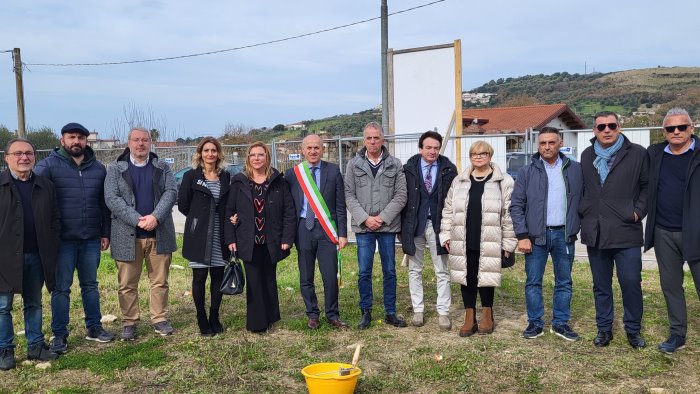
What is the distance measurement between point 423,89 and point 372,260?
517cm

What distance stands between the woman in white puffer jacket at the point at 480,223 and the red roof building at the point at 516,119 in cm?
2844

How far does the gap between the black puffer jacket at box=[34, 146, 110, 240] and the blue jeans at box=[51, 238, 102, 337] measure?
13 centimetres

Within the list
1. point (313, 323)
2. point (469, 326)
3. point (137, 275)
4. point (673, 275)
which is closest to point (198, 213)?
point (137, 275)

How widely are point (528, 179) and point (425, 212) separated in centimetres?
108

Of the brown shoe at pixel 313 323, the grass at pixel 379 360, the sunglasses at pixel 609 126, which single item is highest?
the sunglasses at pixel 609 126

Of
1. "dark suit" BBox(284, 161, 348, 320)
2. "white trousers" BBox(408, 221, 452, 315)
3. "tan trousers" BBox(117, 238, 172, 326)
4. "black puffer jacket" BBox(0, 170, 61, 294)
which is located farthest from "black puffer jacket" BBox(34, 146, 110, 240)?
"white trousers" BBox(408, 221, 452, 315)

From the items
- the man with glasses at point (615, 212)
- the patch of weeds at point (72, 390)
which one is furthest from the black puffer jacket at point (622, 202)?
the patch of weeds at point (72, 390)

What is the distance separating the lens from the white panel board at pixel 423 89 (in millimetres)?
10445

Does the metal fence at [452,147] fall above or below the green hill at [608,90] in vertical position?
below

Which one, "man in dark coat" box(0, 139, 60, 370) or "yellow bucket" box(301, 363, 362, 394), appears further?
"man in dark coat" box(0, 139, 60, 370)

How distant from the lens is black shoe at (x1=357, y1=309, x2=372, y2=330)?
6371mm

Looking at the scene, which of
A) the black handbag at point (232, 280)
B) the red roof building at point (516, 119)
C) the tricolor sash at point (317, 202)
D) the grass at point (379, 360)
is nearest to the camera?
the grass at point (379, 360)

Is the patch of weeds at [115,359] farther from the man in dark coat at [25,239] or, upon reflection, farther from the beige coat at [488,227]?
the beige coat at [488,227]

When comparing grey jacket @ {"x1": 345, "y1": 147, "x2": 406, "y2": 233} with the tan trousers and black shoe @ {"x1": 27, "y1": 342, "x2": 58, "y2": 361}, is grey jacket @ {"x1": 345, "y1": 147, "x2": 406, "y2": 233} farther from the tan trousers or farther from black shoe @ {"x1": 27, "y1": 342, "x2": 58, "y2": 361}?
black shoe @ {"x1": 27, "y1": 342, "x2": 58, "y2": 361}
